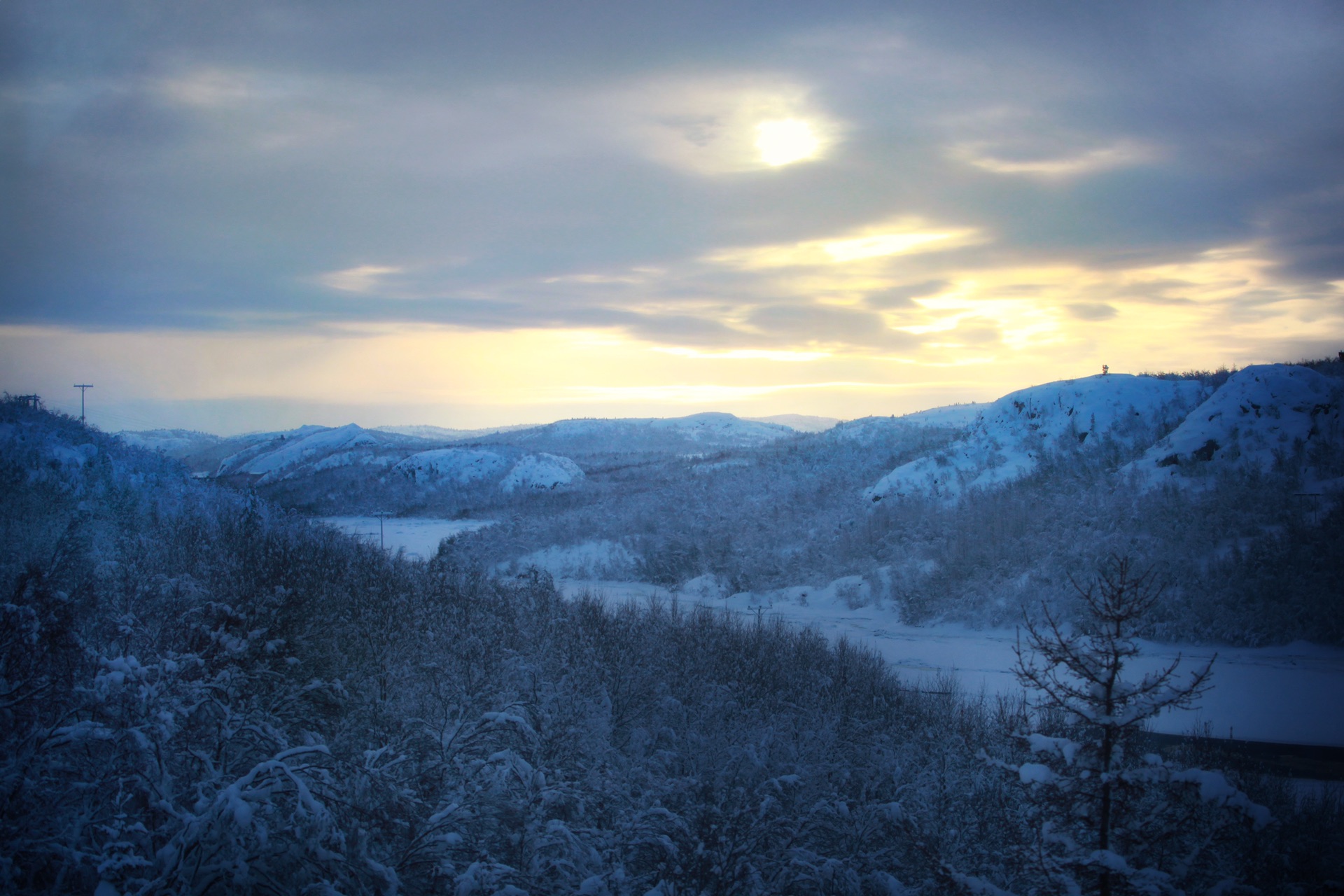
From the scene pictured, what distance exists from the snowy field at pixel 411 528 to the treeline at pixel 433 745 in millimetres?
13533

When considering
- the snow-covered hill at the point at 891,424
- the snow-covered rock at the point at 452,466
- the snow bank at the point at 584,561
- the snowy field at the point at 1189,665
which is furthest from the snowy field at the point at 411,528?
the snow-covered hill at the point at 891,424

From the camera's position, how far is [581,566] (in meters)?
22.8

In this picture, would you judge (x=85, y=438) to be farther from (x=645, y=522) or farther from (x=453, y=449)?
(x=453, y=449)

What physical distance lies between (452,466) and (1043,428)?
3106 cm

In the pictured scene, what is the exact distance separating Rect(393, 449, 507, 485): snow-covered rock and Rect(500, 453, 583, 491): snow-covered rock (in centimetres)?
148

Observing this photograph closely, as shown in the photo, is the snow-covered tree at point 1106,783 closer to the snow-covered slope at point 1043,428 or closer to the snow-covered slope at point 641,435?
the snow-covered slope at point 1043,428

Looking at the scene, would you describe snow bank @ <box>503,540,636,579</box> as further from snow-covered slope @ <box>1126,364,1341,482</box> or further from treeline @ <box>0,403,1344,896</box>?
snow-covered slope @ <box>1126,364,1341,482</box>

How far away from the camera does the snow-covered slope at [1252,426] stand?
53.4 feet

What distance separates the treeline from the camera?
3.72 meters

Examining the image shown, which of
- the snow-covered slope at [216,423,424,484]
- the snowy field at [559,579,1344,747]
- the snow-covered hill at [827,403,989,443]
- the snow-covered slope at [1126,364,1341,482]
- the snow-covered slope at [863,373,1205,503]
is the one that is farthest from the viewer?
the snow-covered slope at [216,423,424,484]

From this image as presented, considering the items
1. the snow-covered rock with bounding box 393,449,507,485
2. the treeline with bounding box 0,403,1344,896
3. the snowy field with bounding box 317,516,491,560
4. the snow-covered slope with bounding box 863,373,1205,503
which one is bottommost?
the snowy field with bounding box 317,516,491,560

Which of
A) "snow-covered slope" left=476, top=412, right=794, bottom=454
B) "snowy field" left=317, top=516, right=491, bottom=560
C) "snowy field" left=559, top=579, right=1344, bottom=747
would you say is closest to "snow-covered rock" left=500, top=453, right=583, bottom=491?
"snowy field" left=317, top=516, right=491, bottom=560

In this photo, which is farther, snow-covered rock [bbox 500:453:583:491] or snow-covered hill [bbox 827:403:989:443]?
snow-covered rock [bbox 500:453:583:491]

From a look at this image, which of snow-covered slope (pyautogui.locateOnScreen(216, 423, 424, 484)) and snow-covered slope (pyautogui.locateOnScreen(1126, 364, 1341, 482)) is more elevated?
snow-covered slope (pyautogui.locateOnScreen(1126, 364, 1341, 482))
